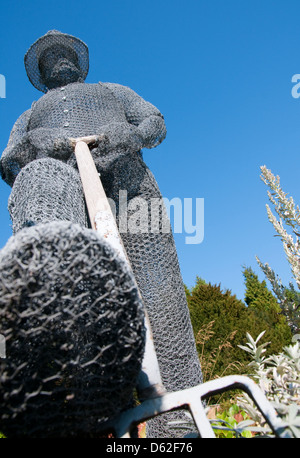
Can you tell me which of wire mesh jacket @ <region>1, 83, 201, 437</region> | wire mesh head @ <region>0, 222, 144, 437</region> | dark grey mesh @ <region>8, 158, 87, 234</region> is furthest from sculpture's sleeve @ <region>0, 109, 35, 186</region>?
wire mesh head @ <region>0, 222, 144, 437</region>

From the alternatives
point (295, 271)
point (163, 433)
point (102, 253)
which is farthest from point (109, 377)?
point (295, 271)

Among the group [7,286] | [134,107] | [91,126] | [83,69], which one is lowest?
[7,286]

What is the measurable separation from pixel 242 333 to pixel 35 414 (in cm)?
433

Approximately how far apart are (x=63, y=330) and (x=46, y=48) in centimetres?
213

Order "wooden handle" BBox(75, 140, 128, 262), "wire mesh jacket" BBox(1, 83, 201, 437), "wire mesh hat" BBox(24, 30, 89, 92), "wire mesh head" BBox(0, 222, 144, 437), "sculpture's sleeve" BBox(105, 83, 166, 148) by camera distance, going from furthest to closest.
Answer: "wire mesh hat" BBox(24, 30, 89, 92) → "sculpture's sleeve" BBox(105, 83, 166, 148) → "wire mesh jacket" BBox(1, 83, 201, 437) → "wooden handle" BBox(75, 140, 128, 262) → "wire mesh head" BBox(0, 222, 144, 437)

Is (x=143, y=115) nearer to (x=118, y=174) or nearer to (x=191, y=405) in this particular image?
(x=118, y=174)

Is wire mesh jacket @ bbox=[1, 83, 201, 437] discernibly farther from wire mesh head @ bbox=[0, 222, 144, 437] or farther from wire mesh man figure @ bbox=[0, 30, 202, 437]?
wire mesh head @ bbox=[0, 222, 144, 437]

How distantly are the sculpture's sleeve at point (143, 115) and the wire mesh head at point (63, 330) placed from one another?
1.21 m

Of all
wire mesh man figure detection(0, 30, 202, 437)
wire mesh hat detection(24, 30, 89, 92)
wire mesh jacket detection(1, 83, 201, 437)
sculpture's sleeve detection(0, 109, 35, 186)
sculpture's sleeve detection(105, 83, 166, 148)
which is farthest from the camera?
wire mesh hat detection(24, 30, 89, 92)

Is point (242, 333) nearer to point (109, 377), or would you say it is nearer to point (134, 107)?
point (134, 107)

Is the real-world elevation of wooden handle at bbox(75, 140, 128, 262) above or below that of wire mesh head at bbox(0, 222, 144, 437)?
above

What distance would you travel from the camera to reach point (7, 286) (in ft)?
2.05

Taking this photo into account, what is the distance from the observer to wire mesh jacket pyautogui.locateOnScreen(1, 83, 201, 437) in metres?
1.61

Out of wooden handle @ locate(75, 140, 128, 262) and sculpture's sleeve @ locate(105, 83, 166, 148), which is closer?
wooden handle @ locate(75, 140, 128, 262)
